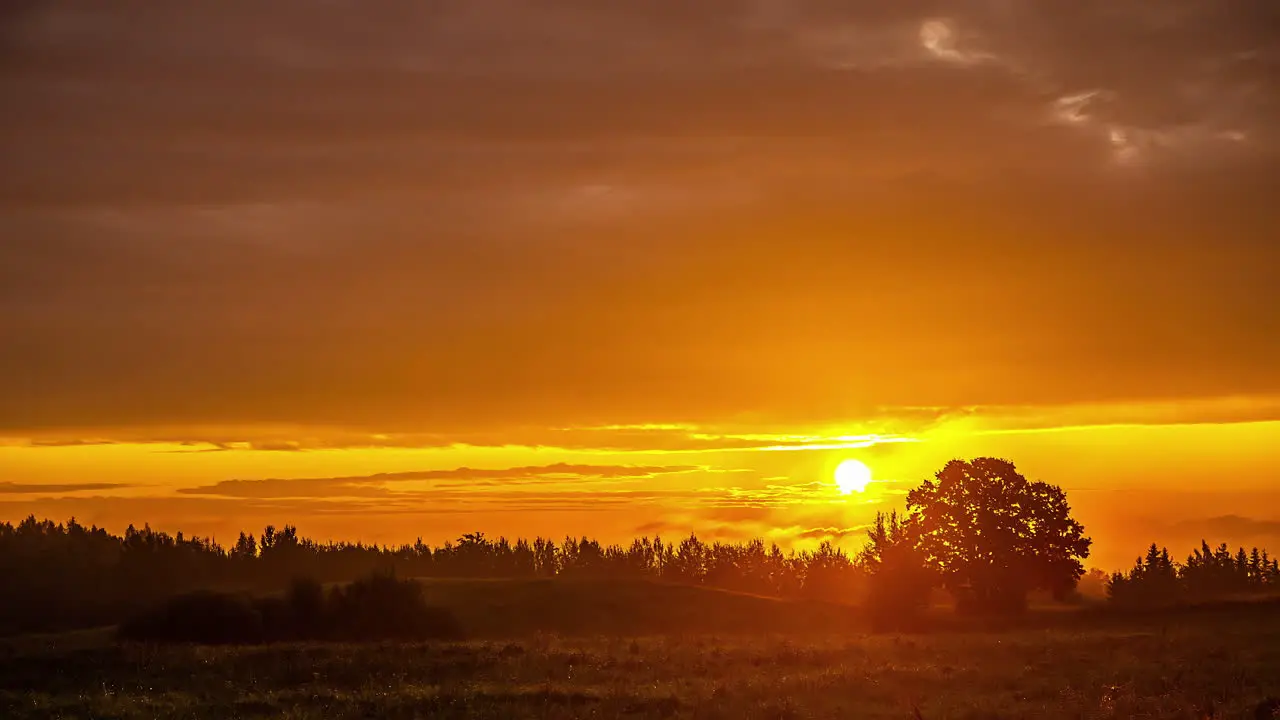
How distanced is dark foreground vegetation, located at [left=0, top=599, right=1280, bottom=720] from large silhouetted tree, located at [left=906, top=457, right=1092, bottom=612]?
116 feet

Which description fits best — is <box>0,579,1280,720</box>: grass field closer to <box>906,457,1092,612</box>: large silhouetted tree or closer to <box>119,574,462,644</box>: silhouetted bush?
<box>119,574,462,644</box>: silhouetted bush

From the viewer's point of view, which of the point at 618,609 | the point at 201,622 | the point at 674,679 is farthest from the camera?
the point at 618,609

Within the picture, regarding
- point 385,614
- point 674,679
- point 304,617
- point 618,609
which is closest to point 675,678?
point 674,679

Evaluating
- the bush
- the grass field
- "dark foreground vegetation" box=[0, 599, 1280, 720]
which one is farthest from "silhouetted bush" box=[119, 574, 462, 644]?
"dark foreground vegetation" box=[0, 599, 1280, 720]

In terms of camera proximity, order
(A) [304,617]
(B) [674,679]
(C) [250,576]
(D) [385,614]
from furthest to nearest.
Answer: (C) [250,576] < (A) [304,617] < (D) [385,614] < (B) [674,679]

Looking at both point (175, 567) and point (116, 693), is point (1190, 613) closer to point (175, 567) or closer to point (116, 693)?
point (116, 693)

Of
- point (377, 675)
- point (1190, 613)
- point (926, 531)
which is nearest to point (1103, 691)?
point (377, 675)

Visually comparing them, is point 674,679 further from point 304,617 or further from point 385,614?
point 304,617

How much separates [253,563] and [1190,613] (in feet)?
482

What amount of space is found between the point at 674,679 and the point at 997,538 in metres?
60.8

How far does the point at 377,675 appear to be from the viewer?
4375 centimetres

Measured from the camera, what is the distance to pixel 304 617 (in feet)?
252

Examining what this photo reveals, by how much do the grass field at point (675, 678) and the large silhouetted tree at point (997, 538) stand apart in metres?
34.4

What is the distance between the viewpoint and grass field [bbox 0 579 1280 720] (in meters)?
33.9
